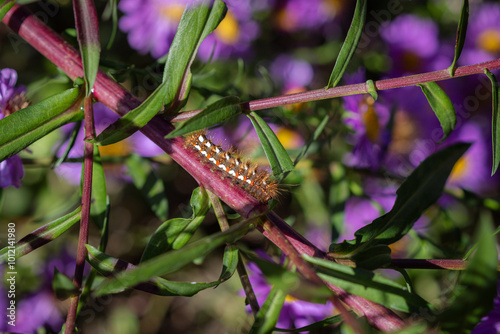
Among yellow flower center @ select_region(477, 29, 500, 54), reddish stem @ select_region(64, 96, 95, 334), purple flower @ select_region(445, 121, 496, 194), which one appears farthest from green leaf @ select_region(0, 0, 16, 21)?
yellow flower center @ select_region(477, 29, 500, 54)

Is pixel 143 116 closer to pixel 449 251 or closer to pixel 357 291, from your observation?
pixel 357 291

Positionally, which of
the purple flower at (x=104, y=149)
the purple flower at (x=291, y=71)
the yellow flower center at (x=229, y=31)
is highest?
the yellow flower center at (x=229, y=31)

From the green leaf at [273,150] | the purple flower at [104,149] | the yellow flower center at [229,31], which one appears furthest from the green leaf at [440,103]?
the yellow flower center at [229,31]

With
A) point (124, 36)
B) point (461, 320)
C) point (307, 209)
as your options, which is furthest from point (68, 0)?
point (461, 320)

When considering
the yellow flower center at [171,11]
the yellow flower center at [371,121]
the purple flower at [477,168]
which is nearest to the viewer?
the yellow flower center at [371,121]

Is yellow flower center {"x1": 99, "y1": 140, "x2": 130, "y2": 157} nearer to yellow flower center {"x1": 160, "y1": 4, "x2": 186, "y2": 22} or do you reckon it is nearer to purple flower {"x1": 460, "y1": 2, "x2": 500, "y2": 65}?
yellow flower center {"x1": 160, "y1": 4, "x2": 186, "y2": 22}

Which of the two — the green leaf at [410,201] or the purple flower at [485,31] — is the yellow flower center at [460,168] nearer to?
the purple flower at [485,31]

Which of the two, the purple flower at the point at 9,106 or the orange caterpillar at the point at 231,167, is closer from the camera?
the orange caterpillar at the point at 231,167
